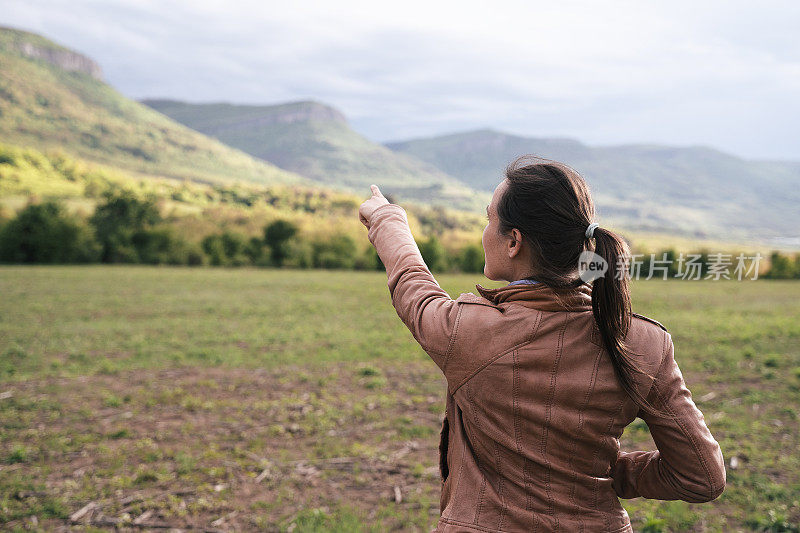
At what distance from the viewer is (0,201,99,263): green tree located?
119 feet

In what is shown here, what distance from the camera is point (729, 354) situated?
10758 millimetres

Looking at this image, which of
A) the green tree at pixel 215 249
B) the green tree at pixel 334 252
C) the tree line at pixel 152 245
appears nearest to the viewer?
the tree line at pixel 152 245

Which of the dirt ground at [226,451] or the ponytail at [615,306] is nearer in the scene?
the ponytail at [615,306]

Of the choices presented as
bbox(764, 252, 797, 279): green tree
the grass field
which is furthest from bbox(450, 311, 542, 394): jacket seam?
bbox(764, 252, 797, 279): green tree

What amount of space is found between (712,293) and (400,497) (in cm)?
2520

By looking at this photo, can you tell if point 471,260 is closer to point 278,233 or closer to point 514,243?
point 278,233

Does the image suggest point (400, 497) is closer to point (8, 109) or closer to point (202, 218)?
point (202, 218)

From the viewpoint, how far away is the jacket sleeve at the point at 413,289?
4.91 feet

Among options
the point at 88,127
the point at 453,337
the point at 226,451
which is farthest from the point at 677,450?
the point at 88,127

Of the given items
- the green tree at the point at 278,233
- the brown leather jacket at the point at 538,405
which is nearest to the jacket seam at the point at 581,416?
the brown leather jacket at the point at 538,405

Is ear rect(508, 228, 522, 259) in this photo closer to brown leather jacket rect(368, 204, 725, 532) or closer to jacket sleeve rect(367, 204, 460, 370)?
brown leather jacket rect(368, 204, 725, 532)

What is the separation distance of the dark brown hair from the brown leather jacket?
0.14 feet

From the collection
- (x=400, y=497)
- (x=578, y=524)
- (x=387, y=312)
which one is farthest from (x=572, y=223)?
(x=387, y=312)

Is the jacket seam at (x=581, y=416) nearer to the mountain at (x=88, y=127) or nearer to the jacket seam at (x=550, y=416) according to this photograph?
the jacket seam at (x=550, y=416)
